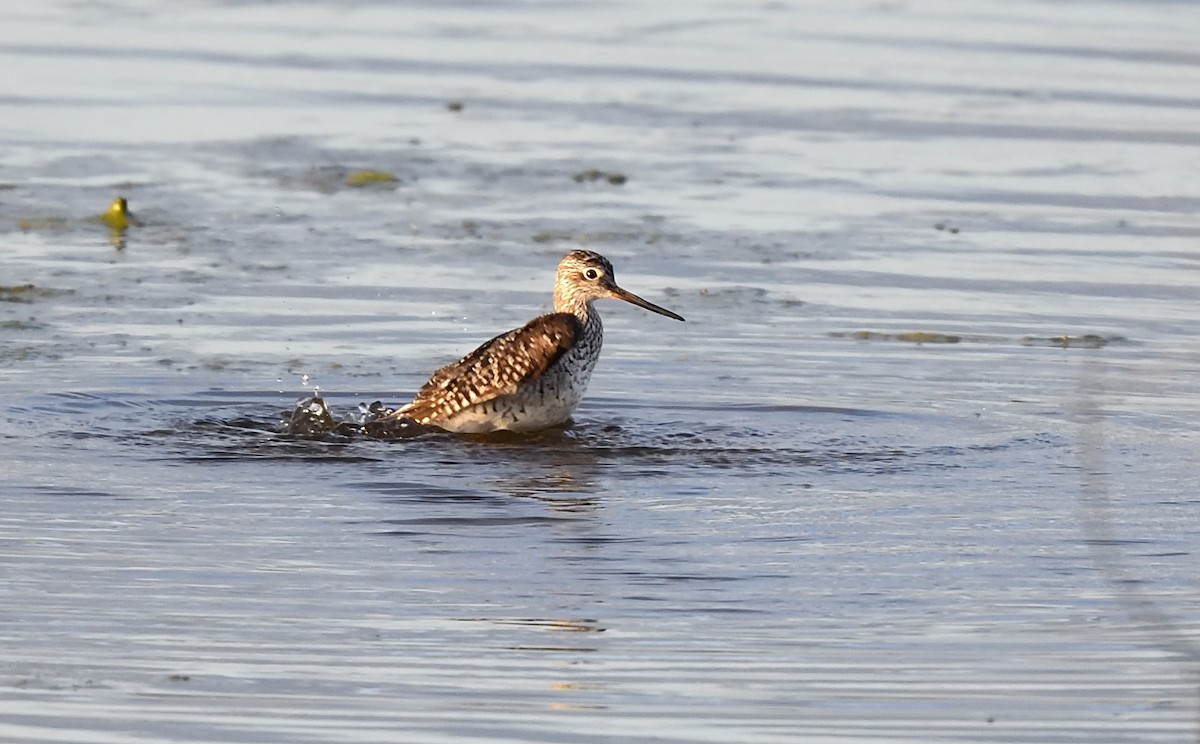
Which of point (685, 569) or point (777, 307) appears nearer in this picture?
point (685, 569)

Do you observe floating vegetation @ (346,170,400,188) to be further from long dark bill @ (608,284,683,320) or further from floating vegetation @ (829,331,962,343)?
floating vegetation @ (829,331,962,343)

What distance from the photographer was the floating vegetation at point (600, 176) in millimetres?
13984

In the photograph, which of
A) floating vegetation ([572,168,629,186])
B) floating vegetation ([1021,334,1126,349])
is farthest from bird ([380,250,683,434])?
floating vegetation ([572,168,629,186])

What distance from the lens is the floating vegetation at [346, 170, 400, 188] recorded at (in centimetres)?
1393

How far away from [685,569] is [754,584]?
0.28 metres

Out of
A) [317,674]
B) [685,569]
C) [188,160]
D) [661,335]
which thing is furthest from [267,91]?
[317,674]

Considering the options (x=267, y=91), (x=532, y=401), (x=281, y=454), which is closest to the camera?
(x=281, y=454)

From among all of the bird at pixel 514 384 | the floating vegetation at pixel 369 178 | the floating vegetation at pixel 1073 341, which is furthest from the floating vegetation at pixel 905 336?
the floating vegetation at pixel 369 178

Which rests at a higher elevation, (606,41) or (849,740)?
(606,41)

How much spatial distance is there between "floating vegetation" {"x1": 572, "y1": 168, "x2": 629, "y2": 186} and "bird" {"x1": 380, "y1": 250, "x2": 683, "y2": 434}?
3693mm

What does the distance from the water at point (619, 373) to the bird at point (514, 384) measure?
18 cm

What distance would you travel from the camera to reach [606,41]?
59.9 ft

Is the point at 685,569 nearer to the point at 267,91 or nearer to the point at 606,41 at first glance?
the point at 267,91

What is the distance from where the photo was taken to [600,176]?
14078mm
